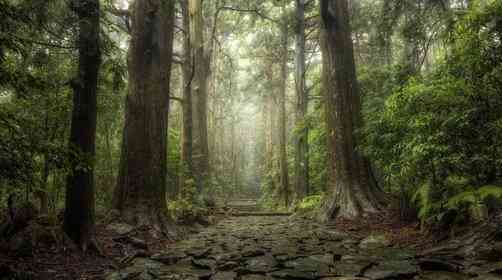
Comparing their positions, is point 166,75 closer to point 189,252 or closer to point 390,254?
point 189,252

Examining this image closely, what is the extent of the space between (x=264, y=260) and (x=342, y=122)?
5.57 meters

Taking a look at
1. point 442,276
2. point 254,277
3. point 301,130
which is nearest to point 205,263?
point 254,277

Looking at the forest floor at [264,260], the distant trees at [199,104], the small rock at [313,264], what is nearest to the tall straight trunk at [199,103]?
the distant trees at [199,104]

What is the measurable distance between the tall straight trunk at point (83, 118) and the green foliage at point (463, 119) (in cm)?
473

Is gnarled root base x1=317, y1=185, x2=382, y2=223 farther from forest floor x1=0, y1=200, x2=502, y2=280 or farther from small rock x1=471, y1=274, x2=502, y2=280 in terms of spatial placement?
small rock x1=471, y1=274, x2=502, y2=280

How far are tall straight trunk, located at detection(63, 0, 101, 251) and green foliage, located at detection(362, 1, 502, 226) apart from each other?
15.5 feet

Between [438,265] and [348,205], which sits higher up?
[348,205]

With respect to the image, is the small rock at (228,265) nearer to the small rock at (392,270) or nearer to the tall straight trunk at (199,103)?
the small rock at (392,270)

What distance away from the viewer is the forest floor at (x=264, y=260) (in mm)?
3516

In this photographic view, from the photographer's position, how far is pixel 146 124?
23.0 ft

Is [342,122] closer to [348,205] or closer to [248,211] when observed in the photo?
[348,205]

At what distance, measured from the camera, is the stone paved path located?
3.45m

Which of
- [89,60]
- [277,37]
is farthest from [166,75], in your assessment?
[277,37]

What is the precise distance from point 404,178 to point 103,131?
8115 mm
